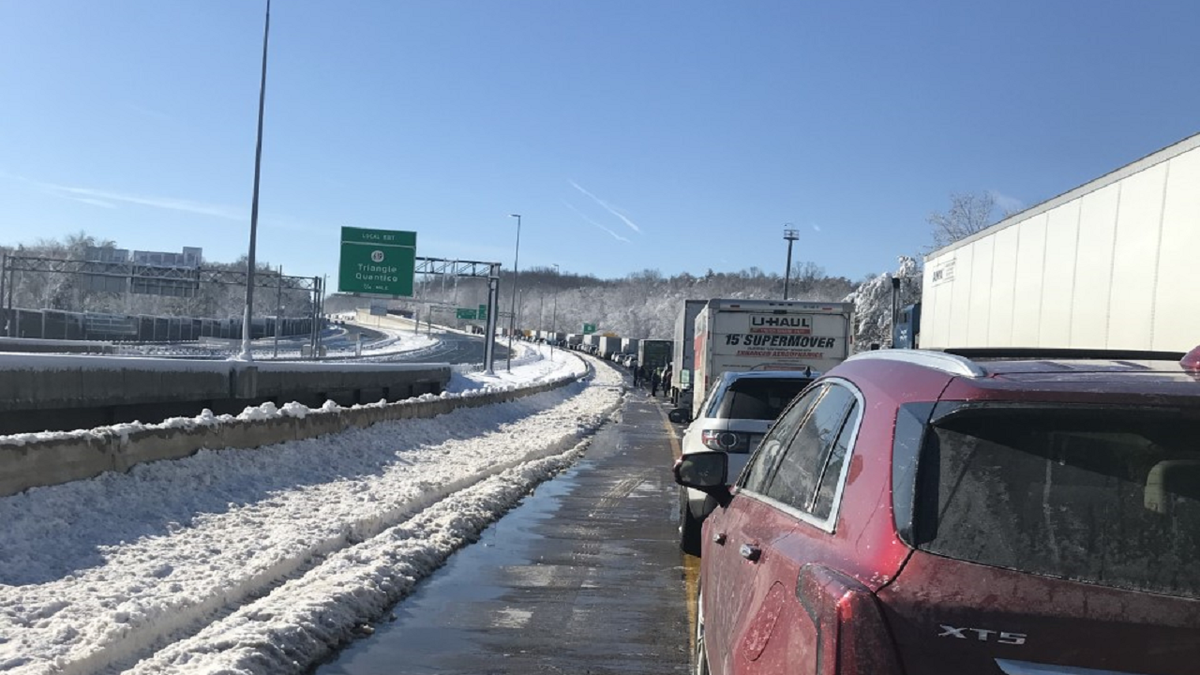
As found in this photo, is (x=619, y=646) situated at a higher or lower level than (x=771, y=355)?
lower

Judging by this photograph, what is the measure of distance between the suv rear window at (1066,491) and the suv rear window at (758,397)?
26.0 ft

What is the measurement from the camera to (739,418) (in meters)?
10.6

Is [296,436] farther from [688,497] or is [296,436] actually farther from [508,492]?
[688,497]

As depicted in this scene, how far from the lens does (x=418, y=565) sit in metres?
9.27

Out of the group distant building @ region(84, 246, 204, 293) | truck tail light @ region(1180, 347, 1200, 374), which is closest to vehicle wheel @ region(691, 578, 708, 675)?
truck tail light @ region(1180, 347, 1200, 374)

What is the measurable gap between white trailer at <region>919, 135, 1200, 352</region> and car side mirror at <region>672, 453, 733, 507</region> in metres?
5.66

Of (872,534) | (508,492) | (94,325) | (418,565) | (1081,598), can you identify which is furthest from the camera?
(94,325)

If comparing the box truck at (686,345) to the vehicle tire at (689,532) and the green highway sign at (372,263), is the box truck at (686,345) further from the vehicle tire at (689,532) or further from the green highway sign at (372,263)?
the vehicle tire at (689,532)

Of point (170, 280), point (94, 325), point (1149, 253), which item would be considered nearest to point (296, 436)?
point (1149, 253)

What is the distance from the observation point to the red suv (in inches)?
91.0

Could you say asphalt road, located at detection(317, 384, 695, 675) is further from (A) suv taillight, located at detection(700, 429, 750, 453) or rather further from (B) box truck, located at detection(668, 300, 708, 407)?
(B) box truck, located at detection(668, 300, 708, 407)

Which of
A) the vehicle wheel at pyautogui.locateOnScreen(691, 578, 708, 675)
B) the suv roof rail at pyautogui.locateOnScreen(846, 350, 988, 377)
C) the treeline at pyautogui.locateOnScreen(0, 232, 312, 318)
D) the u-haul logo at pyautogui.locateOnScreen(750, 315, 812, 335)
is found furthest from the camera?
the treeline at pyautogui.locateOnScreen(0, 232, 312, 318)

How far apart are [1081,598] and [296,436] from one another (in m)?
13.8

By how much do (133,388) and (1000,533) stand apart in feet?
59.5
